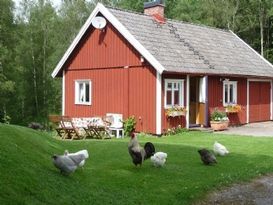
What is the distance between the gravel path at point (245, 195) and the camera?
29.7ft

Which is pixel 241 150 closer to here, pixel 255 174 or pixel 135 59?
pixel 255 174

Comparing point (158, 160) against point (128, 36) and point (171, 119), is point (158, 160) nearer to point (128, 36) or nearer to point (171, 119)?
point (171, 119)

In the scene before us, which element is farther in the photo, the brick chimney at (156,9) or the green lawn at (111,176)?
the brick chimney at (156,9)

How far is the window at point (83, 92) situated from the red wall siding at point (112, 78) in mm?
244

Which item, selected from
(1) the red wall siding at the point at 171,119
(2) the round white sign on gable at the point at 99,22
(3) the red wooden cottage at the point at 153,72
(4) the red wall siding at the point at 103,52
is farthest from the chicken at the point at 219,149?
(2) the round white sign on gable at the point at 99,22

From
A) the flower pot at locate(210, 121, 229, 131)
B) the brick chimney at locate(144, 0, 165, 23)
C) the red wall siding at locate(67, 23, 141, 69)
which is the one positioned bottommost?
the flower pot at locate(210, 121, 229, 131)

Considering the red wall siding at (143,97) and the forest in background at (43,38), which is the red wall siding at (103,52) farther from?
the forest in background at (43,38)

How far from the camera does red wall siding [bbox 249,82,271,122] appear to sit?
27359 millimetres

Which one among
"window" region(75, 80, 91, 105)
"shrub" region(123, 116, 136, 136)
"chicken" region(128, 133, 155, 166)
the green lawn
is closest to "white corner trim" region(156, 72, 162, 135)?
"shrub" region(123, 116, 136, 136)

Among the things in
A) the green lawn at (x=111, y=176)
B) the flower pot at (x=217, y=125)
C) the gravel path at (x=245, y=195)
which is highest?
the flower pot at (x=217, y=125)

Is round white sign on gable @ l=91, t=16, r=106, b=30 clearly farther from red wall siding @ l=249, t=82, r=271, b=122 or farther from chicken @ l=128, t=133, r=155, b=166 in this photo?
chicken @ l=128, t=133, r=155, b=166

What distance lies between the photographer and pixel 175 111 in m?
21.2

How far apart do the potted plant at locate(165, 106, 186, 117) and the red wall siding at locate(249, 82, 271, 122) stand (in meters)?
7.03

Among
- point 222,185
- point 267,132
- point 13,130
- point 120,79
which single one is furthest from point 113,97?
point 222,185
